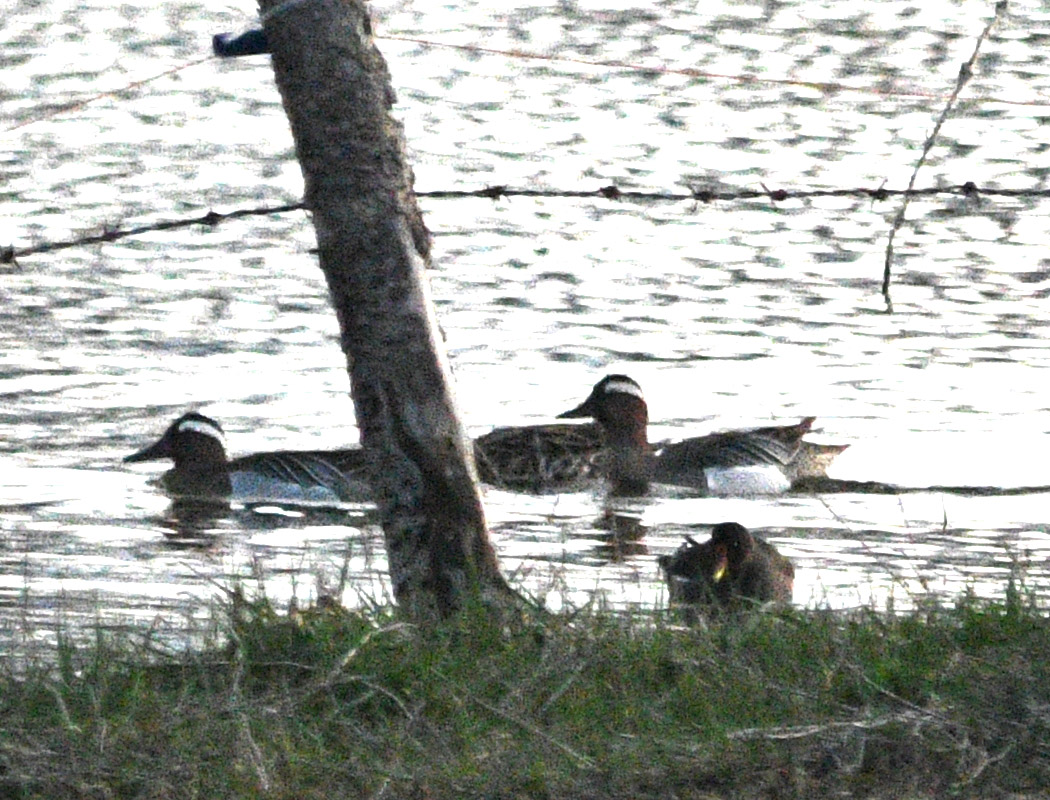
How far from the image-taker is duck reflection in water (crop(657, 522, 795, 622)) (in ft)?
26.7

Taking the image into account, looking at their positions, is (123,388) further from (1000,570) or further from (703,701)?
(703,701)

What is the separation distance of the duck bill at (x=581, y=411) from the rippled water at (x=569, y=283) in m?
0.30

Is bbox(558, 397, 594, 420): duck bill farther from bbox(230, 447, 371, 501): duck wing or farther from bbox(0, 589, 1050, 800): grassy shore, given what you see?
bbox(0, 589, 1050, 800): grassy shore

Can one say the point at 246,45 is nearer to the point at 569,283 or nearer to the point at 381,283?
the point at 381,283

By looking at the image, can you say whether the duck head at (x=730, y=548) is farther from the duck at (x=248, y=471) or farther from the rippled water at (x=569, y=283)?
the duck at (x=248, y=471)

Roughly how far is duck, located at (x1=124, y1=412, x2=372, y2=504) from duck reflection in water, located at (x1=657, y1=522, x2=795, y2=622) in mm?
3120

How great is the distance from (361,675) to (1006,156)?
11.2 meters

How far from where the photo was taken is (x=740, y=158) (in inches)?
635

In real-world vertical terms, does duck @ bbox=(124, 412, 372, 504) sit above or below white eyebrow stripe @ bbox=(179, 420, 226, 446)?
below

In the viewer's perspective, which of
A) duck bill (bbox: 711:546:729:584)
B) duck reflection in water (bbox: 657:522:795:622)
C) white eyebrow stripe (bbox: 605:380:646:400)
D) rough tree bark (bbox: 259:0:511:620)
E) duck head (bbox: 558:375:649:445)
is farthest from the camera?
white eyebrow stripe (bbox: 605:380:646:400)

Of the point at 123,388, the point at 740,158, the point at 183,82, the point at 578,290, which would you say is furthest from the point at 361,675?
the point at 183,82

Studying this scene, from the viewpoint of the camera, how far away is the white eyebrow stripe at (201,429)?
38.1 feet

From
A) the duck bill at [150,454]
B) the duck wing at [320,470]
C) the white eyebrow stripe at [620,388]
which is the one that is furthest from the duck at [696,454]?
the duck bill at [150,454]

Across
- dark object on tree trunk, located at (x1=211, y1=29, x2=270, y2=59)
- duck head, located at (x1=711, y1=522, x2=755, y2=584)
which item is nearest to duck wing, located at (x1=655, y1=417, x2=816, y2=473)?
duck head, located at (x1=711, y1=522, x2=755, y2=584)
